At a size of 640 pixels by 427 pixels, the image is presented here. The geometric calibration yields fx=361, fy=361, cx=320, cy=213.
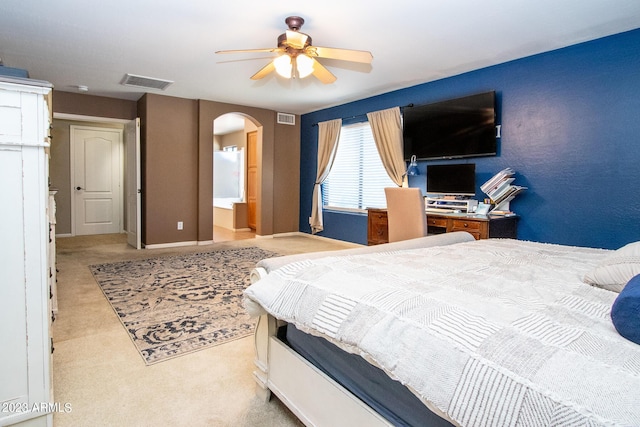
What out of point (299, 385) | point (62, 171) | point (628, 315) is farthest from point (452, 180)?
point (62, 171)

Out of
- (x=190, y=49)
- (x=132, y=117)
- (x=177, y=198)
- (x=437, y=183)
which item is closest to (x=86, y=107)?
(x=132, y=117)

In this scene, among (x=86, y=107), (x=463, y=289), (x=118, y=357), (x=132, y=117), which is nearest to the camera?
(x=463, y=289)

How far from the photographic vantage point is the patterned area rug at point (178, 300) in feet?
7.97

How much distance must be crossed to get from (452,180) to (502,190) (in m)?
0.71

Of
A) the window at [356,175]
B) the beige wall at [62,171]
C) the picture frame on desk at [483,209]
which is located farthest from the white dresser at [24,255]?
the beige wall at [62,171]

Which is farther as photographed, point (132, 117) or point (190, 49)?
point (132, 117)

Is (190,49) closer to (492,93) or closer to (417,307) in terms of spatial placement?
(492,93)

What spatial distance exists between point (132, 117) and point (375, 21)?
475 cm

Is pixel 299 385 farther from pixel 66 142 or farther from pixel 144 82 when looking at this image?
pixel 66 142

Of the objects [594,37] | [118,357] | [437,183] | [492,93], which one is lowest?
[118,357]

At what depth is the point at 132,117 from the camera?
19.9ft

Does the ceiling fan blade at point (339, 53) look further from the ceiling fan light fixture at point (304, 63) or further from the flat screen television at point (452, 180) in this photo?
the flat screen television at point (452, 180)

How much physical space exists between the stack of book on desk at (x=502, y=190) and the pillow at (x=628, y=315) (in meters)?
3.00

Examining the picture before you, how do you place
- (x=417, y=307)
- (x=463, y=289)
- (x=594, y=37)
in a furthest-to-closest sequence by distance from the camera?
(x=594, y=37) → (x=463, y=289) → (x=417, y=307)
